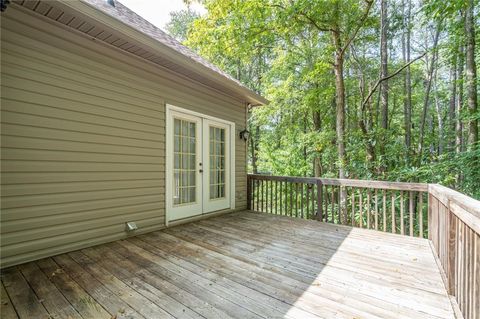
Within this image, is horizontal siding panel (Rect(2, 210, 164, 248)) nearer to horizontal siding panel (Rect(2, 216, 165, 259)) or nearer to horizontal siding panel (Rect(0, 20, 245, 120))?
horizontal siding panel (Rect(2, 216, 165, 259))

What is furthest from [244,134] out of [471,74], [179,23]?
[179,23]

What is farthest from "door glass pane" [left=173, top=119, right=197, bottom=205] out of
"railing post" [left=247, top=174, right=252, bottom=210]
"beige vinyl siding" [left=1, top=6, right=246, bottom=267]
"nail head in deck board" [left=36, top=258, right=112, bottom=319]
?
"nail head in deck board" [left=36, top=258, right=112, bottom=319]

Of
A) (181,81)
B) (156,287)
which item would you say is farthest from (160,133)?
(156,287)

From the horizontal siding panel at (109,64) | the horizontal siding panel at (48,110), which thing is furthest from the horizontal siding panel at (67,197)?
the horizontal siding panel at (109,64)

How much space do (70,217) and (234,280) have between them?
2131 mm

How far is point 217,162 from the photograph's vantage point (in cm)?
503

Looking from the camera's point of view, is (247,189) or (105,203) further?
(247,189)

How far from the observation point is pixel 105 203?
309 centimetres

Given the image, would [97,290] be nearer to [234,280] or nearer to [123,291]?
[123,291]

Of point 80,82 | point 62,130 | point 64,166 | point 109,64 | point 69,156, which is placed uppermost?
point 109,64

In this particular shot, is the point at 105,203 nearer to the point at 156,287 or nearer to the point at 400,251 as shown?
the point at 156,287

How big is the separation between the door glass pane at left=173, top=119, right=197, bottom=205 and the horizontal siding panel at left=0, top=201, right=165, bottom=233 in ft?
1.70

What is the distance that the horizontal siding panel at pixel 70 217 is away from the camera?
2.36 meters

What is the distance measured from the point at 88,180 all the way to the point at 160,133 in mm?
1269
